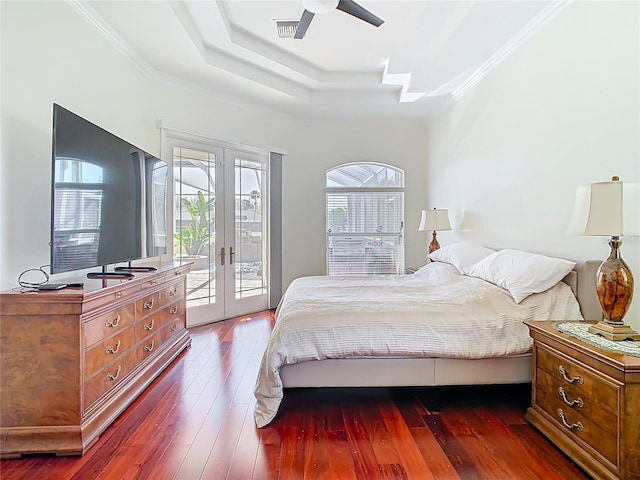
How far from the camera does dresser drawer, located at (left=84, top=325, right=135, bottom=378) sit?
202 centimetres

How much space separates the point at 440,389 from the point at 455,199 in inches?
108

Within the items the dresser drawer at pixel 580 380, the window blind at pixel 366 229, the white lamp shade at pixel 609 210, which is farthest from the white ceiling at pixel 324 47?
the dresser drawer at pixel 580 380

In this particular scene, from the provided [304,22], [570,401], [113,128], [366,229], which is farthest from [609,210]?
[366,229]

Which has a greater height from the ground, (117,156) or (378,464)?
(117,156)

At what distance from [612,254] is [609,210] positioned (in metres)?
0.26

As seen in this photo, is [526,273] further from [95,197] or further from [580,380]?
[95,197]

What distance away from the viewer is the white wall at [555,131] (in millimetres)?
2186

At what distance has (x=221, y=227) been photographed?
4.71 meters

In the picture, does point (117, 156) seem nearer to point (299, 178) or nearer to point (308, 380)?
point (308, 380)

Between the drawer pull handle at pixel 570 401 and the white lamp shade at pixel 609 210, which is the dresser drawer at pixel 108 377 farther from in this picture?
the white lamp shade at pixel 609 210

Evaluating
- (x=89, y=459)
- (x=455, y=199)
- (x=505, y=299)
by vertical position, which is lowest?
(x=89, y=459)

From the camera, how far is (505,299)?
2.46 meters

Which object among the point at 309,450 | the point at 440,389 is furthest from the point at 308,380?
the point at 440,389

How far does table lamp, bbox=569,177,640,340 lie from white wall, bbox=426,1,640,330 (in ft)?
0.49
